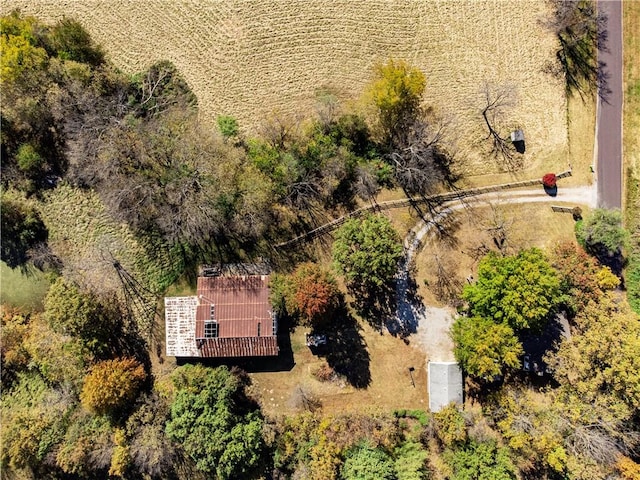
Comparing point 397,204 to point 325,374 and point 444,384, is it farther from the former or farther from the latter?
point 325,374

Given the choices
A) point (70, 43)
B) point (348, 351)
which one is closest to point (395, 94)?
point (348, 351)

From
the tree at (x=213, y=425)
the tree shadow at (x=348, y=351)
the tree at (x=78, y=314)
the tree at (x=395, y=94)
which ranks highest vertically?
the tree at (x=395, y=94)

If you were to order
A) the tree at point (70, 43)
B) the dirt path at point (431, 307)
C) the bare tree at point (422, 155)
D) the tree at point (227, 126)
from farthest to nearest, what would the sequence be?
the tree at point (227, 126)
the bare tree at point (422, 155)
the dirt path at point (431, 307)
the tree at point (70, 43)

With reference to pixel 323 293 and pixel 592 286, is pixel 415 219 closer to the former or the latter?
pixel 323 293

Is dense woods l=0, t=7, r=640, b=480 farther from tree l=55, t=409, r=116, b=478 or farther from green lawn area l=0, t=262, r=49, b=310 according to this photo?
green lawn area l=0, t=262, r=49, b=310

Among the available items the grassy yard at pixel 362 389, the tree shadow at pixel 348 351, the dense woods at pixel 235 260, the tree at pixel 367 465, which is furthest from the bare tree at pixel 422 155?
the tree at pixel 367 465

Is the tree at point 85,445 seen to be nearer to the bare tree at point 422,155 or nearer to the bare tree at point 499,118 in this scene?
the bare tree at point 422,155

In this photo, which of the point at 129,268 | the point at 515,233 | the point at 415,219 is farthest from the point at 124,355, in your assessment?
the point at 515,233

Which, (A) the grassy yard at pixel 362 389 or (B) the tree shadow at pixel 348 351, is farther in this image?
(B) the tree shadow at pixel 348 351
